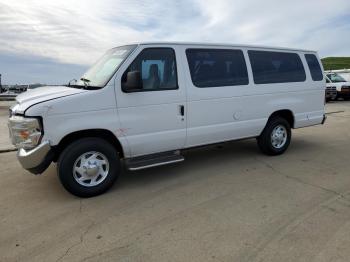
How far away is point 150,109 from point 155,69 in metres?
0.61

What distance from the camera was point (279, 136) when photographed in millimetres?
6570

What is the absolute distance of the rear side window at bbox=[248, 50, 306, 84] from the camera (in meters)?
6.07

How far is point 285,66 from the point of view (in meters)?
6.52

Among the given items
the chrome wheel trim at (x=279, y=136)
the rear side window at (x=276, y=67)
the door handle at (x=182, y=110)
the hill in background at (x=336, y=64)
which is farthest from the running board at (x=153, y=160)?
the hill in background at (x=336, y=64)

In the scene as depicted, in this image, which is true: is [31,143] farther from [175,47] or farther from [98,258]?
[175,47]

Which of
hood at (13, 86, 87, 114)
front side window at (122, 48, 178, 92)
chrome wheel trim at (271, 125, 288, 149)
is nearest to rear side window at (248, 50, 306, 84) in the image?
chrome wheel trim at (271, 125, 288, 149)

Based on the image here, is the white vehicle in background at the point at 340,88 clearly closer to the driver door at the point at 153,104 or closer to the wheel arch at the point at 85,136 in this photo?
the driver door at the point at 153,104

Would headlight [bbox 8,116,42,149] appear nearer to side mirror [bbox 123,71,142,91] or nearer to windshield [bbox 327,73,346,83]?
side mirror [bbox 123,71,142,91]

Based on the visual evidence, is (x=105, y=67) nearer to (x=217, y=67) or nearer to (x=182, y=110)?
(x=182, y=110)

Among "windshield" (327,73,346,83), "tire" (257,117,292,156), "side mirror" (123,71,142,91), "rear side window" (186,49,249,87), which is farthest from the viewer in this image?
"windshield" (327,73,346,83)

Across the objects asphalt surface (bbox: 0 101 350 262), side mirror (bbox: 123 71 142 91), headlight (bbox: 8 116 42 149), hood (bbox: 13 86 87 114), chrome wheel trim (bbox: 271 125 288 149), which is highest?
side mirror (bbox: 123 71 142 91)

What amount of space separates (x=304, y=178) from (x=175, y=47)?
2.88 m

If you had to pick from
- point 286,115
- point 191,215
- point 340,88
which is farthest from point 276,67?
point 340,88

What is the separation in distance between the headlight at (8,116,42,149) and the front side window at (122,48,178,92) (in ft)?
4.17
